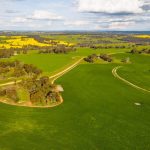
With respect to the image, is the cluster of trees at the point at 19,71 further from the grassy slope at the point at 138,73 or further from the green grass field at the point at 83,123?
the grassy slope at the point at 138,73

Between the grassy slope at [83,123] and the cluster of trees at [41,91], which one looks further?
Result: the cluster of trees at [41,91]

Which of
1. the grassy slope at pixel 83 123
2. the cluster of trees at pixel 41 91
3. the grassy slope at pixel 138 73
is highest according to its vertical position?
the cluster of trees at pixel 41 91

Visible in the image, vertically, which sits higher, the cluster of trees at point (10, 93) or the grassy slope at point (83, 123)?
the cluster of trees at point (10, 93)

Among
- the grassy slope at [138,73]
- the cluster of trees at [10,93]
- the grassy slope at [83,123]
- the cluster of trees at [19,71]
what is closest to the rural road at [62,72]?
the cluster of trees at [19,71]

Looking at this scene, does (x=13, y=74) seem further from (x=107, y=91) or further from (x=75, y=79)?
(x=107, y=91)

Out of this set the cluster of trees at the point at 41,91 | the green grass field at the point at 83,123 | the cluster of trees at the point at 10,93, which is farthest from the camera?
the cluster of trees at the point at 41,91

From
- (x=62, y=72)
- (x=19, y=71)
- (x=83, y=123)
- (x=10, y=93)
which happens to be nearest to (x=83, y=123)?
(x=83, y=123)

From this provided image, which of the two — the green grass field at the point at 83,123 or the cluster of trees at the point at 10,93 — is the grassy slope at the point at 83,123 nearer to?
the green grass field at the point at 83,123

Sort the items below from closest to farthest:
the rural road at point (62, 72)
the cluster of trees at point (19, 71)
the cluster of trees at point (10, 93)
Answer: the cluster of trees at point (10, 93), the cluster of trees at point (19, 71), the rural road at point (62, 72)
